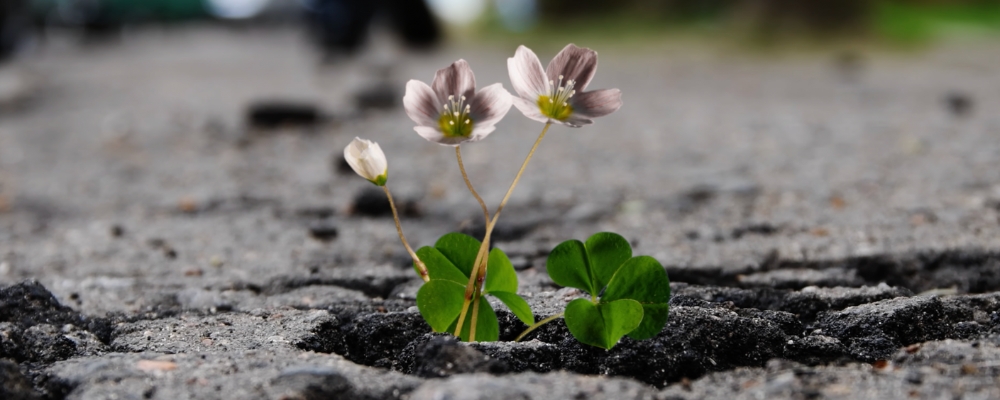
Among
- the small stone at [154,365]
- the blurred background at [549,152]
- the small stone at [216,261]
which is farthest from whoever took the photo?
the blurred background at [549,152]

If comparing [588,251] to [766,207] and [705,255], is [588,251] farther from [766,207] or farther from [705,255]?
[766,207]

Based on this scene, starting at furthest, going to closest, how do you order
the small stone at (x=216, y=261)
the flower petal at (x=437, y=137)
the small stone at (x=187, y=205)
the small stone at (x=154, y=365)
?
the small stone at (x=187, y=205)
the small stone at (x=216, y=261)
the small stone at (x=154, y=365)
the flower petal at (x=437, y=137)

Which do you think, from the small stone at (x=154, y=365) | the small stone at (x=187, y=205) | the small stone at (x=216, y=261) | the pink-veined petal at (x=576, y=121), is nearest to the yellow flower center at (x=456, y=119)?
the pink-veined petal at (x=576, y=121)

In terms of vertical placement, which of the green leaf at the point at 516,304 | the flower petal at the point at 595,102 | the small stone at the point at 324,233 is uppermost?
the flower petal at the point at 595,102

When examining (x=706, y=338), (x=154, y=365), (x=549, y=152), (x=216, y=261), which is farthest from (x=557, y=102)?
(x=549, y=152)

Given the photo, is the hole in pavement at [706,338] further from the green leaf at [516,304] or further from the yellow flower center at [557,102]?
the yellow flower center at [557,102]

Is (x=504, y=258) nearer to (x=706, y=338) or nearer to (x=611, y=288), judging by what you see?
(x=611, y=288)

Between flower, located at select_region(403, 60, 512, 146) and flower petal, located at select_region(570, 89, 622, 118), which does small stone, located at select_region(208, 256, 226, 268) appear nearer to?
flower, located at select_region(403, 60, 512, 146)

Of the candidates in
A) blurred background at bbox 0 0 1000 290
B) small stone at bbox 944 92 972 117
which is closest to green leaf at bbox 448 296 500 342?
blurred background at bbox 0 0 1000 290
